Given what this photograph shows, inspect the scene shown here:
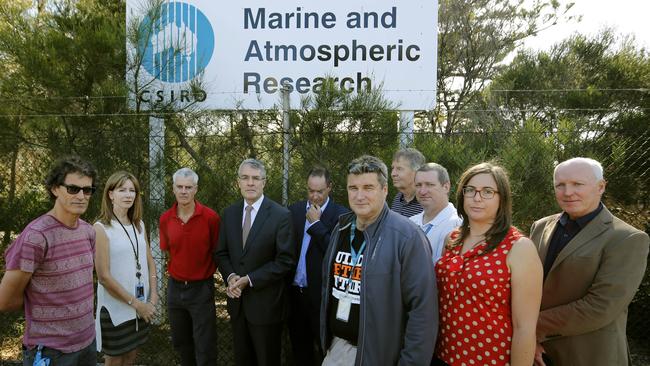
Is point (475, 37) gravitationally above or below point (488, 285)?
above

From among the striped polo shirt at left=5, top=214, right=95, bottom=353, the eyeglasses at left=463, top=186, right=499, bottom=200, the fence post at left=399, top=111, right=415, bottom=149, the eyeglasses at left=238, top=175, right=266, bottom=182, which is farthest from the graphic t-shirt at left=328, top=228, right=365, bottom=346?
the fence post at left=399, top=111, right=415, bottom=149

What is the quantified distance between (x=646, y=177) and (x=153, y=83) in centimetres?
471

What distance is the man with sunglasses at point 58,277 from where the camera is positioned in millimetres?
2352

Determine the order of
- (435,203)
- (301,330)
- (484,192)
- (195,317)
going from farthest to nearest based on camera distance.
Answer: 1. (301,330)
2. (195,317)
3. (435,203)
4. (484,192)

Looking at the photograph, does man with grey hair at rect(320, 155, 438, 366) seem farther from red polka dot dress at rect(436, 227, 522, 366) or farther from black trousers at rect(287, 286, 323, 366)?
black trousers at rect(287, 286, 323, 366)

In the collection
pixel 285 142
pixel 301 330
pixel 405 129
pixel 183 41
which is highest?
pixel 183 41

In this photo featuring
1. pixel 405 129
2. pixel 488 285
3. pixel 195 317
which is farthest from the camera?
pixel 405 129

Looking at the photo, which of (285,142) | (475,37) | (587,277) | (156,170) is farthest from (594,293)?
(475,37)

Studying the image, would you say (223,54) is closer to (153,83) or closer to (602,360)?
(153,83)

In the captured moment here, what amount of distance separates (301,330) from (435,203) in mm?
1611

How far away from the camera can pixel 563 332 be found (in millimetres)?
2357

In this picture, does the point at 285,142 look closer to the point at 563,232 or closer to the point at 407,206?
the point at 407,206

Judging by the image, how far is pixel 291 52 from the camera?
4.61 m

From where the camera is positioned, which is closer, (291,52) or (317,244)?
(317,244)
